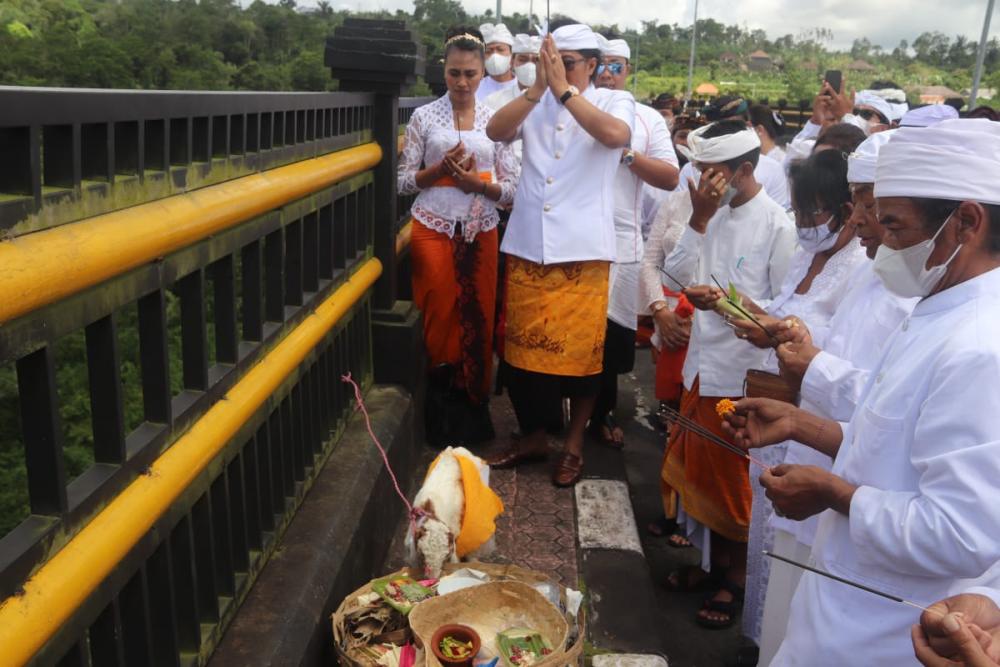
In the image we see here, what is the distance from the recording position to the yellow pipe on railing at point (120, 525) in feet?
4.60

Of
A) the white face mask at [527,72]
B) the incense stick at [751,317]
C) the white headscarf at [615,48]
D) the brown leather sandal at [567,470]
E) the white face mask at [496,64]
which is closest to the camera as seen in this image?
the incense stick at [751,317]

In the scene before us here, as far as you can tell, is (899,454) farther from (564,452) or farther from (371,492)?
(564,452)

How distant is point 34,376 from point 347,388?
2363 millimetres

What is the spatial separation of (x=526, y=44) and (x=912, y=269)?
474 centimetres

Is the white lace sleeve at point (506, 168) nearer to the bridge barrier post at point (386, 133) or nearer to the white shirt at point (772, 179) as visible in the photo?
the bridge barrier post at point (386, 133)

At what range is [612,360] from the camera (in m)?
5.00

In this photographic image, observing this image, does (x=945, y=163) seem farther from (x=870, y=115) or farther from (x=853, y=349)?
(x=870, y=115)

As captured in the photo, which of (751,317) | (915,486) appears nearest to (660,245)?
(751,317)

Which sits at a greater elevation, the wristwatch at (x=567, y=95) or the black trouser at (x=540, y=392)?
the wristwatch at (x=567, y=95)

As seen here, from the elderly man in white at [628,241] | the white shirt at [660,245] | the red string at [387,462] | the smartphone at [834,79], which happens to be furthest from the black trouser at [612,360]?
the smartphone at [834,79]

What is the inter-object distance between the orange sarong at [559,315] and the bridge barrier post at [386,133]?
1.69 ft

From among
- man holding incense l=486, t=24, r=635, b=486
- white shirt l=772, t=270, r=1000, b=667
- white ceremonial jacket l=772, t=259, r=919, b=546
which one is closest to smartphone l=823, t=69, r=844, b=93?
man holding incense l=486, t=24, r=635, b=486

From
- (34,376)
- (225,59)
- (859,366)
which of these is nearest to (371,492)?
(859,366)

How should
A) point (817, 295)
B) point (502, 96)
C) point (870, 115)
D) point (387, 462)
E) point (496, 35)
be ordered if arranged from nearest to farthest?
1. point (817, 295)
2. point (387, 462)
3. point (502, 96)
4. point (496, 35)
5. point (870, 115)
